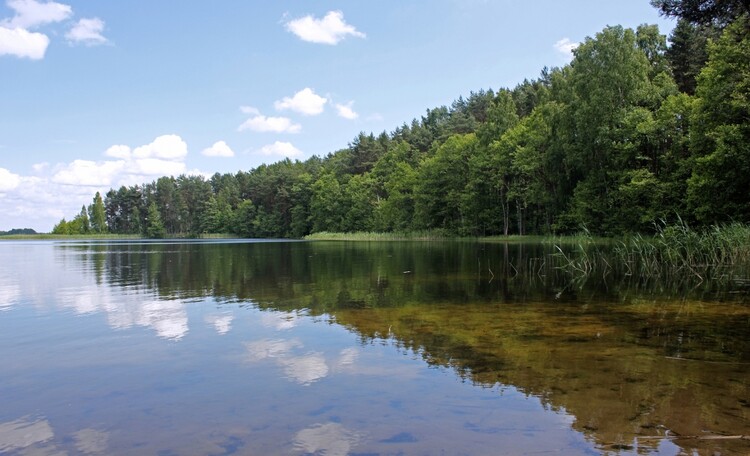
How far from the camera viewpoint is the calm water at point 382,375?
16.0ft

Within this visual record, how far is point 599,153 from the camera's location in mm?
47219

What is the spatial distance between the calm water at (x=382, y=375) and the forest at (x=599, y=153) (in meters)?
9.22

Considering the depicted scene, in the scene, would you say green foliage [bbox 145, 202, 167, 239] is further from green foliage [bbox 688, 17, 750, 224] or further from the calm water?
the calm water

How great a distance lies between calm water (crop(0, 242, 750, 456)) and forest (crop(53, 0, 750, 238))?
30.3ft

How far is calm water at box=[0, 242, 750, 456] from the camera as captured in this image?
4883 millimetres

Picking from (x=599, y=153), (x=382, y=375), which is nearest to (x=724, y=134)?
(x=599, y=153)

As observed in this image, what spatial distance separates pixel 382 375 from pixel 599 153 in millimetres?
46527

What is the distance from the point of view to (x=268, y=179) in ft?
442

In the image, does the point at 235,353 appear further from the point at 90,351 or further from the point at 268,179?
the point at 268,179

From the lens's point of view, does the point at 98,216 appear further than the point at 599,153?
Yes

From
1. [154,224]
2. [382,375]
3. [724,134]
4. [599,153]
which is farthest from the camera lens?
[154,224]

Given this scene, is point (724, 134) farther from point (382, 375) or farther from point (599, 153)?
point (382, 375)

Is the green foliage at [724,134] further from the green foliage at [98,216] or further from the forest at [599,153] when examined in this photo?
the green foliage at [98,216]

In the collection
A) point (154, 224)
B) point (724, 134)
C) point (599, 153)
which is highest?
point (599, 153)
